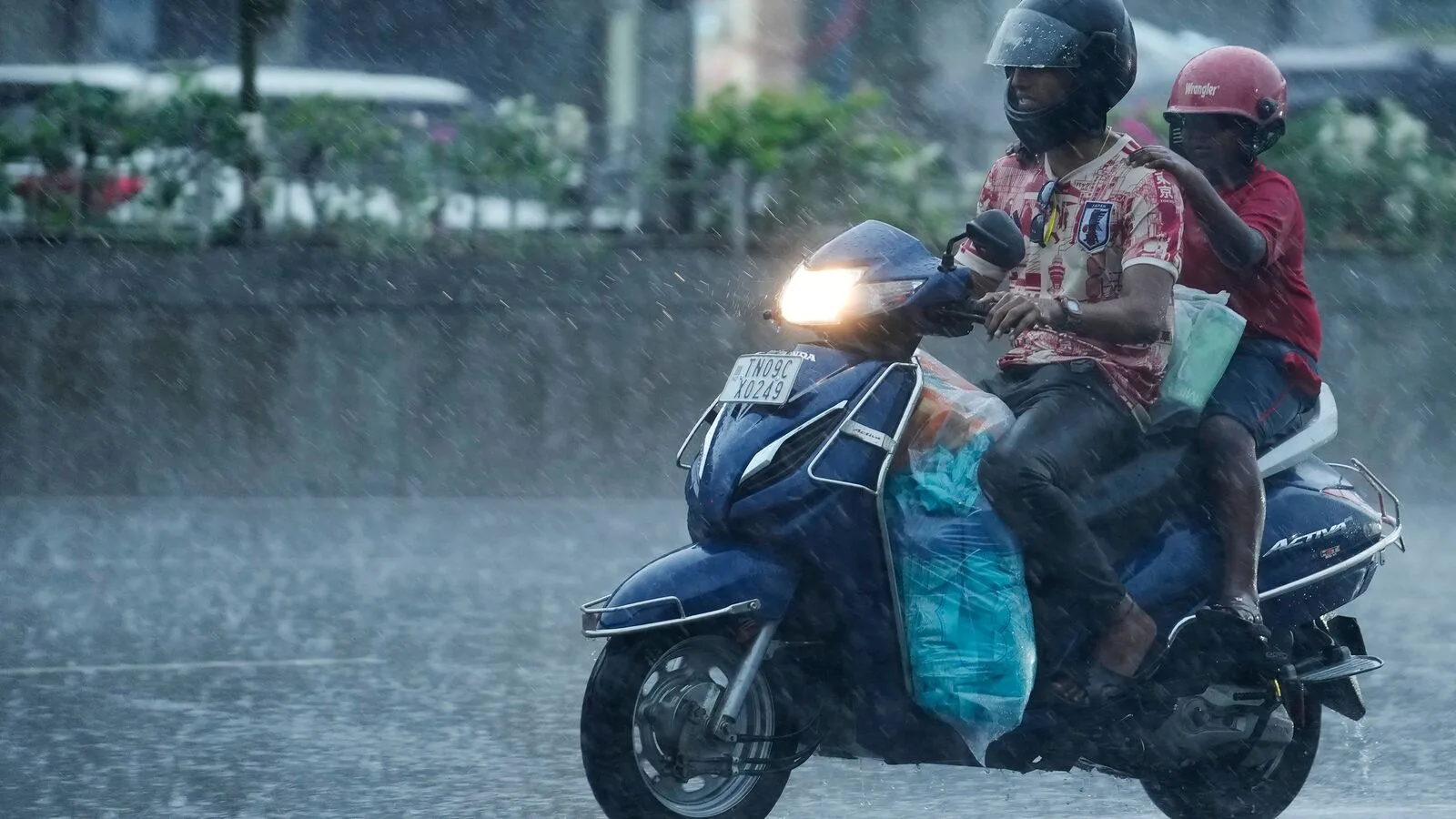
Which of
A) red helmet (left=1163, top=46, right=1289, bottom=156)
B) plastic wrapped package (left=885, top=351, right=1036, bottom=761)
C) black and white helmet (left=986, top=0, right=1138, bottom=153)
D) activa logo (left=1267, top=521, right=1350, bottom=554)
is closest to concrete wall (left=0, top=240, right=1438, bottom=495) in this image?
red helmet (left=1163, top=46, right=1289, bottom=156)

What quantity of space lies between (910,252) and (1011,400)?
436 mm

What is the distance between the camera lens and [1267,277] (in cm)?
544

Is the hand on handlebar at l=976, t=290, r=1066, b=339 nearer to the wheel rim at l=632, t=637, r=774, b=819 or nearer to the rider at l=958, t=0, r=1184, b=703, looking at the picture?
the rider at l=958, t=0, r=1184, b=703

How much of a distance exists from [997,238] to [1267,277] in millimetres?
1107

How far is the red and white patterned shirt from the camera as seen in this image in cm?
493

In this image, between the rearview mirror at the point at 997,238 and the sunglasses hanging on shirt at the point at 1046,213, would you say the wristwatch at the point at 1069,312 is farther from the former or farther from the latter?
the sunglasses hanging on shirt at the point at 1046,213

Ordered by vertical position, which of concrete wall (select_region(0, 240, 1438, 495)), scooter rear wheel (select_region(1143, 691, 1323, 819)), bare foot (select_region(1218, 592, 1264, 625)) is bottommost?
concrete wall (select_region(0, 240, 1438, 495))

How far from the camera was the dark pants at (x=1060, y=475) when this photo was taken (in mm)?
4801

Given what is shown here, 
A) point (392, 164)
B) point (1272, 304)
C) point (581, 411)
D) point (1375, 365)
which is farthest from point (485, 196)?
point (1272, 304)

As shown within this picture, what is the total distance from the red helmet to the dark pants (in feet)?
2.72

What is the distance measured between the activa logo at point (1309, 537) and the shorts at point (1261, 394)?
0.74 ft

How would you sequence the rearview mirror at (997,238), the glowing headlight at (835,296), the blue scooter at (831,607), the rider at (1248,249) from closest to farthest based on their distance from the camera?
the rearview mirror at (997,238) < the blue scooter at (831,607) < the glowing headlight at (835,296) < the rider at (1248,249)

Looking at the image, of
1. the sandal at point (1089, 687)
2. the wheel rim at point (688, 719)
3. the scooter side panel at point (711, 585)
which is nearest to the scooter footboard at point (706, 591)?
the scooter side panel at point (711, 585)

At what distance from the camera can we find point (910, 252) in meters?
4.89
